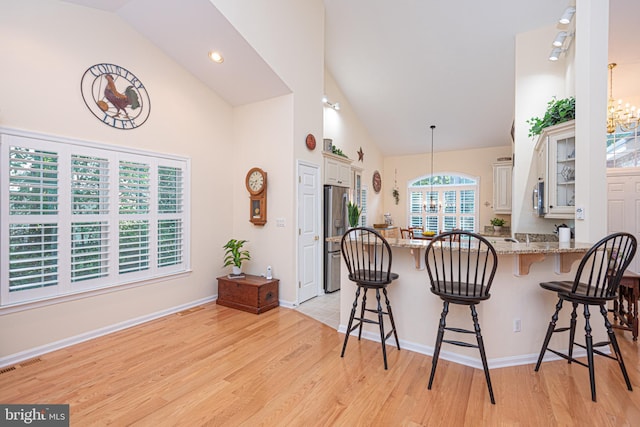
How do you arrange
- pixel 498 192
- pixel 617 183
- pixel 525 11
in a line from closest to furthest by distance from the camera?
1. pixel 525 11
2. pixel 617 183
3. pixel 498 192

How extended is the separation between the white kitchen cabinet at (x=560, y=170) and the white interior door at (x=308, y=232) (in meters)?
2.88

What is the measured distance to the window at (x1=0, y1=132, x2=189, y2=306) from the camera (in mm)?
2607

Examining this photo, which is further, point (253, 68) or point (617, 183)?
point (617, 183)

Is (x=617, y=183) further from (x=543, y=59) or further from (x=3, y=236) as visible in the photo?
(x=3, y=236)

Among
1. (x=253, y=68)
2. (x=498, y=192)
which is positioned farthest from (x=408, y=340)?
(x=498, y=192)

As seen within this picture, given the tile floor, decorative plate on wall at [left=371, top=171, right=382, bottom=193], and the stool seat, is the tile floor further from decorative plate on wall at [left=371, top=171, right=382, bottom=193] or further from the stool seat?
decorative plate on wall at [left=371, top=171, right=382, bottom=193]

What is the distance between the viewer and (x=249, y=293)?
388 cm

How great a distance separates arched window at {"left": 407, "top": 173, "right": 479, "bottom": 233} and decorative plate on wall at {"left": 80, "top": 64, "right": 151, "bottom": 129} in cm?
693

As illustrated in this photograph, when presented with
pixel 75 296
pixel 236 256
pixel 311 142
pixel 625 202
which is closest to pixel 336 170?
pixel 311 142

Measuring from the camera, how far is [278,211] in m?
4.19

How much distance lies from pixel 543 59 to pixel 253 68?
13.0 ft

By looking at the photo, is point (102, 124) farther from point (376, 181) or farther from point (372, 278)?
point (376, 181)

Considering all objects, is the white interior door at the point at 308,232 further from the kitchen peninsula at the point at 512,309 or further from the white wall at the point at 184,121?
the kitchen peninsula at the point at 512,309

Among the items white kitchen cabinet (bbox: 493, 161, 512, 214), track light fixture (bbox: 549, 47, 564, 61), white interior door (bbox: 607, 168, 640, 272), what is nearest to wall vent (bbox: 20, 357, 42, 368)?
track light fixture (bbox: 549, 47, 564, 61)
